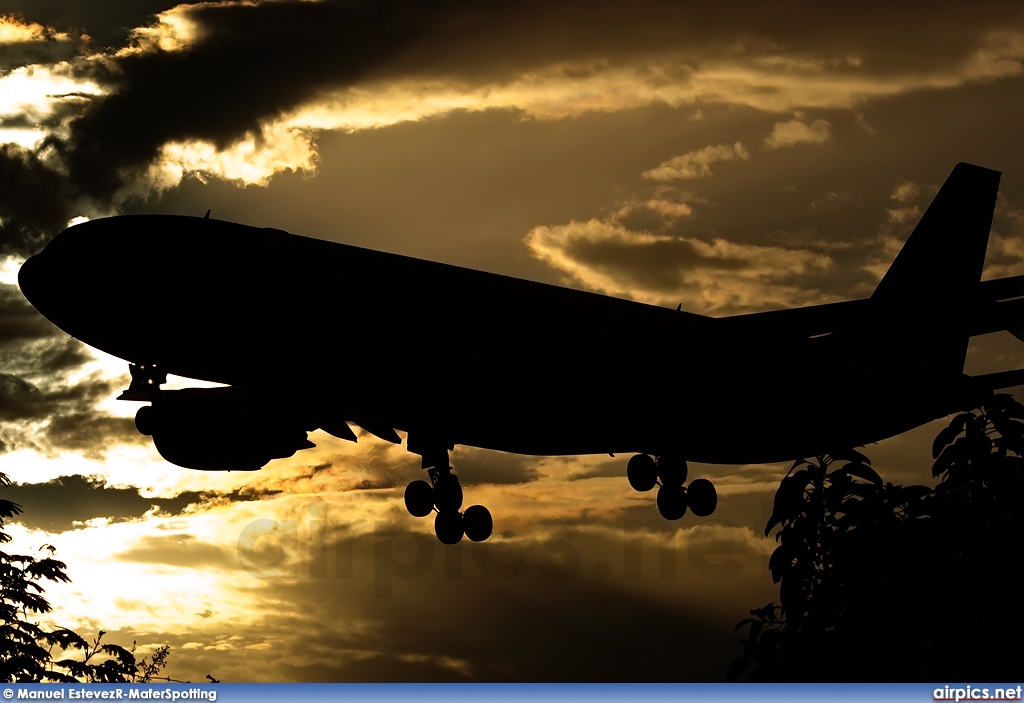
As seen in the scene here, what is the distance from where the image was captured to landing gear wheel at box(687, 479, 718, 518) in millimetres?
39594

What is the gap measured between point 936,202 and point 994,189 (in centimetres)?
293

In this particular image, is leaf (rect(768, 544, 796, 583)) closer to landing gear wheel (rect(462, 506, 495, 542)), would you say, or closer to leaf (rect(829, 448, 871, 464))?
leaf (rect(829, 448, 871, 464))

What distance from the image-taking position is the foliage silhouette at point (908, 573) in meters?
13.1

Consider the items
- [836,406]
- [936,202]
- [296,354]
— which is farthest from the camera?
[936,202]

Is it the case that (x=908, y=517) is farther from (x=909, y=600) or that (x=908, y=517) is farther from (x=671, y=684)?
(x=671, y=684)

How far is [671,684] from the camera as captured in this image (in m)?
17.1

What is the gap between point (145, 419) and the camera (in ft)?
99.9

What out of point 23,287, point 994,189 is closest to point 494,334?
point 23,287

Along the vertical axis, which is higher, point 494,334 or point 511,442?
point 494,334

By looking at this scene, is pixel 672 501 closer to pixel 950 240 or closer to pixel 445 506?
pixel 445 506

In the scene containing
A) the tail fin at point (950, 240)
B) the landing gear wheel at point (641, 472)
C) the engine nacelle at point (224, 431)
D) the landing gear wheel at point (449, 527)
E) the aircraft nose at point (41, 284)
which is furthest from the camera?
the tail fin at point (950, 240)

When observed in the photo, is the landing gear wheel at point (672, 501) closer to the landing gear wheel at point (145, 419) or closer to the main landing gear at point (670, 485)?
the main landing gear at point (670, 485)

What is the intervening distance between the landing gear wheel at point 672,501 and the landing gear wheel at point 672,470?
0.21 meters

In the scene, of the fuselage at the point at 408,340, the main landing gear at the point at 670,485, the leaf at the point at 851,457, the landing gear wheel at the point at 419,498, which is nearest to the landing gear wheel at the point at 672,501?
the main landing gear at the point at 670,485
